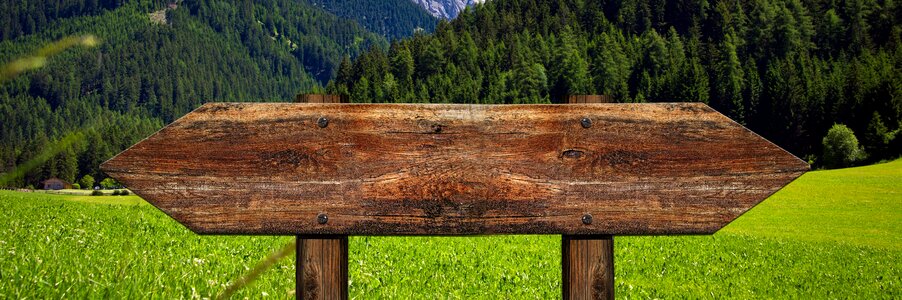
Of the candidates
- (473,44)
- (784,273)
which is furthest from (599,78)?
(784,273)

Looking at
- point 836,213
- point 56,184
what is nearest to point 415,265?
point 836,213

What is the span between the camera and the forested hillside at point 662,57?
378 feet

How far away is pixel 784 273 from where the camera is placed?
48.1 ft

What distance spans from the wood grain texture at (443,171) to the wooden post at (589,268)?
0.08m

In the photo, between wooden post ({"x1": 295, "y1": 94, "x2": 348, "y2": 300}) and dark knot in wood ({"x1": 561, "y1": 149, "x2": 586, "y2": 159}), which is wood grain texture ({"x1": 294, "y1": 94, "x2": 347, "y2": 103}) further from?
dark knot in wood ({"x1": 561, "y1": 149, "x2": 586, "y2": 159})

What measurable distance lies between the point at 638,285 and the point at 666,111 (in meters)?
8.73

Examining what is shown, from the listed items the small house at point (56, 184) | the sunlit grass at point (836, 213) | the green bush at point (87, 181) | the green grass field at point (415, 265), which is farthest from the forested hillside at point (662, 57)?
the green grass field at point (415, 265)

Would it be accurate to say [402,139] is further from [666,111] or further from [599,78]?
[599,78]

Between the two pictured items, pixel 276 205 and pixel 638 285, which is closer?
pixel 276 205

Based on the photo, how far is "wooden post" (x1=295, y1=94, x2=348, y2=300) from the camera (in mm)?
3273

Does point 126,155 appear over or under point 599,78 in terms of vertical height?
under

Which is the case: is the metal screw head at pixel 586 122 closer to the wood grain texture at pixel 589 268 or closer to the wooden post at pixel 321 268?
the wood grain texture at pixel 589 268

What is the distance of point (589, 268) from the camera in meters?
Result: 3.32

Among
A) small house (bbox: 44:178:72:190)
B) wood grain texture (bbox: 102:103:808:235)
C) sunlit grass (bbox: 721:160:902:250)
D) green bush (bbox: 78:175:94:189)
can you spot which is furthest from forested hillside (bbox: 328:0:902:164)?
wood grain texture (bbox: 102:103:808:235)
